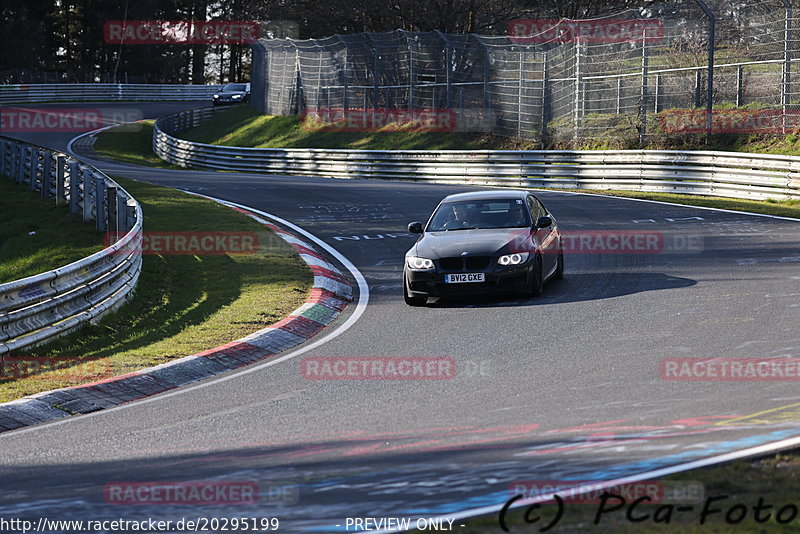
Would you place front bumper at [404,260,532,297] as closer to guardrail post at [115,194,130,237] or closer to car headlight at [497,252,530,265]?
car headlight at [497,252,530,265]

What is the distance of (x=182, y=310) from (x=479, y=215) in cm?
421

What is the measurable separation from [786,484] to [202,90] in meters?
75.2

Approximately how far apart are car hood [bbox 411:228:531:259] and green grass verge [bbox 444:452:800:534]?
25.2 feet

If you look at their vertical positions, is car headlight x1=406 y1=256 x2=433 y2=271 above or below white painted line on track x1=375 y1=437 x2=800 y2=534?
below

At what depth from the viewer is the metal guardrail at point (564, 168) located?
76.9 feet

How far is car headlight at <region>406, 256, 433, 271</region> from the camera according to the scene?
1346 cm

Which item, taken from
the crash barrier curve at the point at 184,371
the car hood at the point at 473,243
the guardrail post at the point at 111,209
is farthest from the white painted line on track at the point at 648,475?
the guardrail post at the point at 111,209

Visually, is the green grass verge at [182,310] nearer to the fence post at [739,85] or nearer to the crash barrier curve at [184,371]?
the crash barrier curve at [184,371]

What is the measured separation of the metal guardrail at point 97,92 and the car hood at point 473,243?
5840cm

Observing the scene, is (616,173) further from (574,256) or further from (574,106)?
(574,256)

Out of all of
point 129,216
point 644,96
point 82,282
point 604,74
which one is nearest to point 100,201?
point 129,216

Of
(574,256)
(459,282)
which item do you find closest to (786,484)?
(459,282)

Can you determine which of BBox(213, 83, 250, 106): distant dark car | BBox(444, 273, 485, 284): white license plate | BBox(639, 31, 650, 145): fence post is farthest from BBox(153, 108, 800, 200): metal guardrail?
BBox(213, 83, 250, 106): distant dark car

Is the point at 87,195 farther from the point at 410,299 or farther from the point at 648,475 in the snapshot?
the point at 648,475
